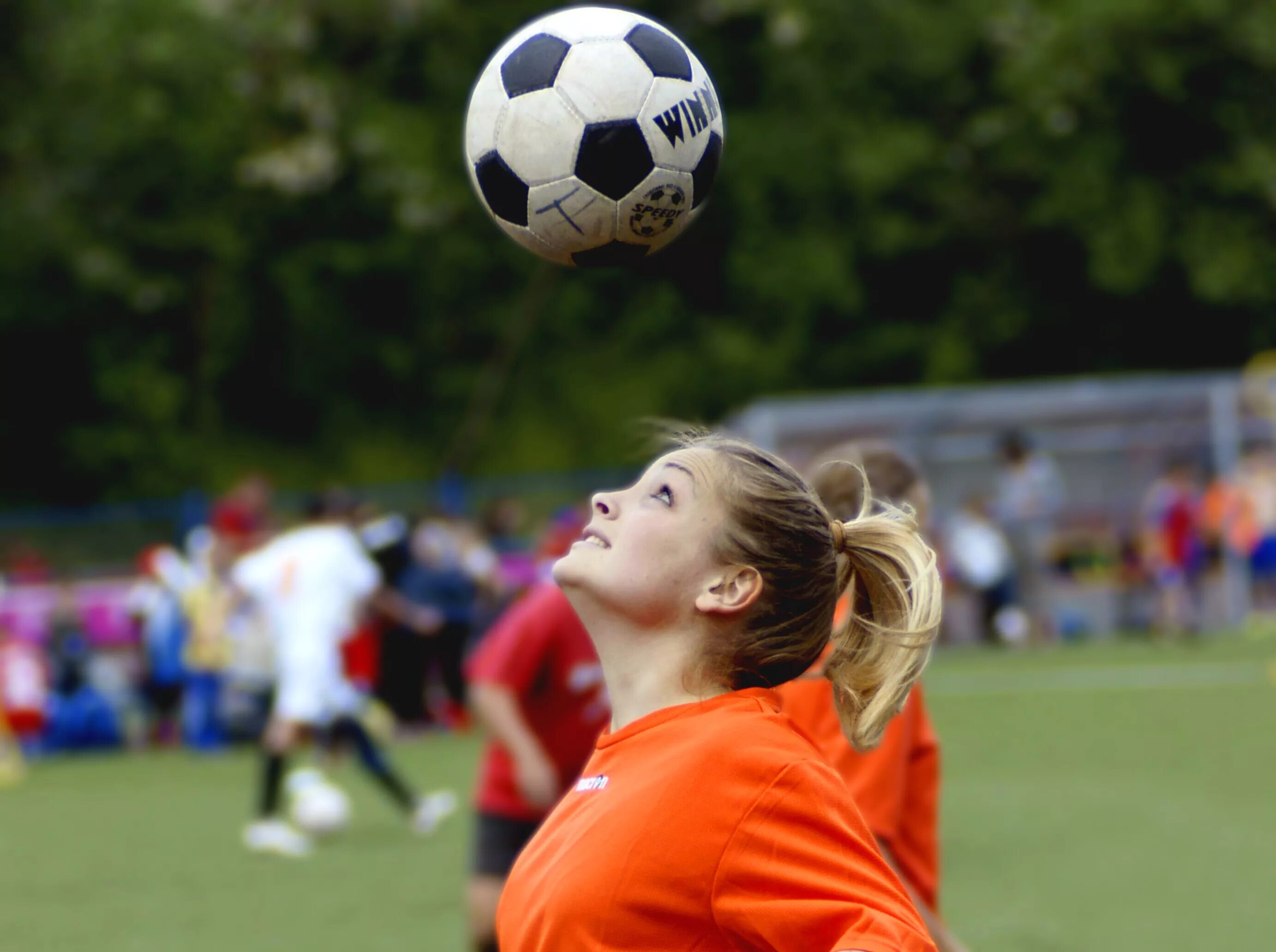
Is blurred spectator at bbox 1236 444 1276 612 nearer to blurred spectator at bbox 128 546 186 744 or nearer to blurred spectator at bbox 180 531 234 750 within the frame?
blurred spectator at bbox 180 531 234 750

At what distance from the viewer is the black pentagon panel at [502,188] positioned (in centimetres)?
342

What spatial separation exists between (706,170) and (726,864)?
1718mm

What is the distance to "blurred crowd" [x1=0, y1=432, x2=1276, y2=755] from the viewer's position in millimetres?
14125

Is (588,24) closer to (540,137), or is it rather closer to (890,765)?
(540,137)

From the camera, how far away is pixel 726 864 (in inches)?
86.1

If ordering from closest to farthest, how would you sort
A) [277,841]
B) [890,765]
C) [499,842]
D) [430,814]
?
[890,765]
[499,842]
[277,841]
[430,814]

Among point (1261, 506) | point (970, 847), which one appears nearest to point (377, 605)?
point (970, 847)

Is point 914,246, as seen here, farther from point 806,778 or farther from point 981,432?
point 806,778

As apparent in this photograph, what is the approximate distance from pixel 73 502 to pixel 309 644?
16.1m

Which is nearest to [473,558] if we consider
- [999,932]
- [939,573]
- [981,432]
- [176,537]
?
[176,537]

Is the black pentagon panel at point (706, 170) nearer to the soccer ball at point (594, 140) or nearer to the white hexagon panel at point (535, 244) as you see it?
the soccer ball at point (594, 140)

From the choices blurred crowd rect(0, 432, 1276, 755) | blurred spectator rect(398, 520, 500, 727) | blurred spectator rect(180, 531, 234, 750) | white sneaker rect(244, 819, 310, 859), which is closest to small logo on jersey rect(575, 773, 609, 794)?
white sneaker rect(244, 819, 310, 859)

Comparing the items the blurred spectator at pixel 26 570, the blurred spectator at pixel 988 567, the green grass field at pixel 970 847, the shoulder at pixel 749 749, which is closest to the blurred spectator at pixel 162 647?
the green grass field at pixel 970 847

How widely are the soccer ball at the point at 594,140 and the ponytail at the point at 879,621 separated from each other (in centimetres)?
93
